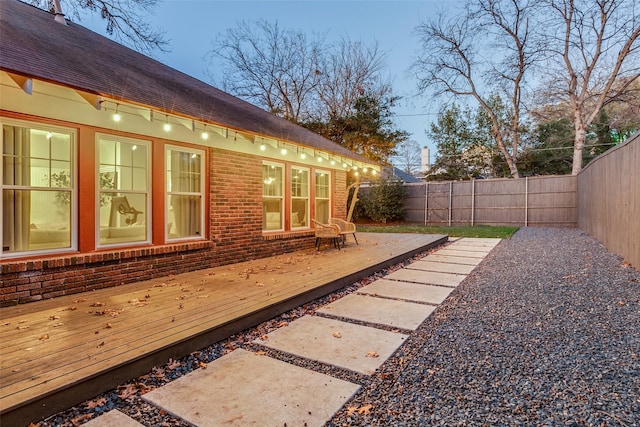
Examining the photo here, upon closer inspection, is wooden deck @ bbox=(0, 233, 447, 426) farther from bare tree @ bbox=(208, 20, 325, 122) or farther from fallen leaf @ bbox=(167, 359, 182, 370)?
bare tree @ bbox=(208, 20, 325, 122)

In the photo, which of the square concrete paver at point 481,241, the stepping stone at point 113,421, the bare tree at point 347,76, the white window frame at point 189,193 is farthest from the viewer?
the bare tree at point 347,76

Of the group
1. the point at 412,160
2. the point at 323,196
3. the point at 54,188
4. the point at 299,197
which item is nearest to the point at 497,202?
the point at 323,196

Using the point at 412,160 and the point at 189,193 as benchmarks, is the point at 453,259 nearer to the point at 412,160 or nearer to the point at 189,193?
the point at 189,193

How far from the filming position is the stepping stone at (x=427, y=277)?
5.11 m

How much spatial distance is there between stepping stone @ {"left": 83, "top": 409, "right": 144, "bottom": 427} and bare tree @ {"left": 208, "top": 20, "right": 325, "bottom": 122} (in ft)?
50.2

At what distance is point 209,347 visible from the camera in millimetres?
2807

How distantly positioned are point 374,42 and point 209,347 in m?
→ 16.4

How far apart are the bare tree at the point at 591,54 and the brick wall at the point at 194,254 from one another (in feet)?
53.4

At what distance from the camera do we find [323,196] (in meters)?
8.39

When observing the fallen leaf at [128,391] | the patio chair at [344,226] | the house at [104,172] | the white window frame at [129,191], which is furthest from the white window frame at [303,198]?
the fallen leaf at [128,391]

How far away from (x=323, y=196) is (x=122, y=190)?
480cm

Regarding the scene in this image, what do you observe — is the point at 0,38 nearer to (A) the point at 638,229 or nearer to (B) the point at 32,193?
(B) the point at 32,193

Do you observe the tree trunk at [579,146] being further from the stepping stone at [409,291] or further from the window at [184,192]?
the window at [184,192]

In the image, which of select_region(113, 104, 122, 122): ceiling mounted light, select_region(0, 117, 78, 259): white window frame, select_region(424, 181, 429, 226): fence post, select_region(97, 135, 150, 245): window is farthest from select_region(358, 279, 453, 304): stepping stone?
select_region(424, 181, 429, 226): fence post
